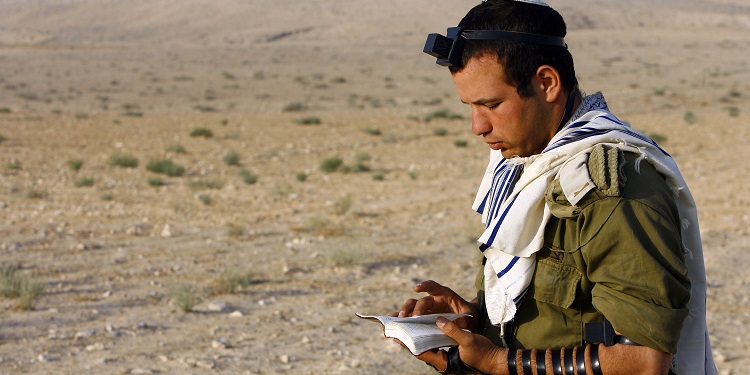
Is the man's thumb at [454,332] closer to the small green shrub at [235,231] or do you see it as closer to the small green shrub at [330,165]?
the small green shrub at [235,231]

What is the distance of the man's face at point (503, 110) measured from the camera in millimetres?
1853

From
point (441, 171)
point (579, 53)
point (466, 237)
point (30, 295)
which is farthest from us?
point (579, 53)

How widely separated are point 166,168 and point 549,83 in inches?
413

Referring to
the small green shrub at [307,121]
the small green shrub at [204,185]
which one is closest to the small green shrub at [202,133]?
the small green shrub at [307,121]

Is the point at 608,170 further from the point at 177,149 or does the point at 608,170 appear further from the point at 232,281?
the point at 177,149

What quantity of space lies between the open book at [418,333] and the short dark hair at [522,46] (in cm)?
58

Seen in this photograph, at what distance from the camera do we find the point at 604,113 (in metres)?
1.87

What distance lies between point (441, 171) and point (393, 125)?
5.47 meters

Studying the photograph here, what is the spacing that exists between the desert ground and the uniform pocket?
3168 millimetres

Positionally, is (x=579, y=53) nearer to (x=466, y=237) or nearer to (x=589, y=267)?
(x=466, y=237)

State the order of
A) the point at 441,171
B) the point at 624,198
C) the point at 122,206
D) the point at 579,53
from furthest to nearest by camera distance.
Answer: the point at 579,53 < the point at 441,171 < the point at 122,206 < the point at 624,198

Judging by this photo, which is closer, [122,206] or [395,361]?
[395,361]

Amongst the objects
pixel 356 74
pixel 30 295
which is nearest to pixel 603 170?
pixel 30 295

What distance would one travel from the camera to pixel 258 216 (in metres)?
8.95
